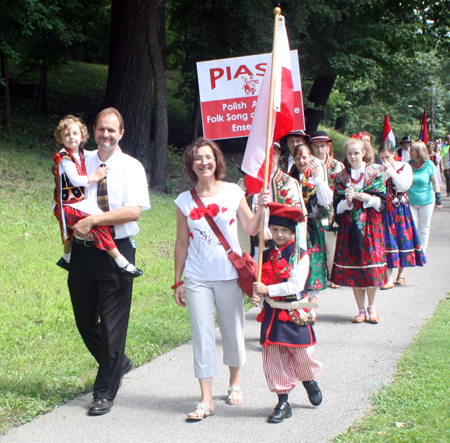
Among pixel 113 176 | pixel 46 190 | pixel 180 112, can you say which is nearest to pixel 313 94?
pixel 180 112

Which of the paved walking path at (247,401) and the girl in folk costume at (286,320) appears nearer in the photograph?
the paved walking path at (247,401)

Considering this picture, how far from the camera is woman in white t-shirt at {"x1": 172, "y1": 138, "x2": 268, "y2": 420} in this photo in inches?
163

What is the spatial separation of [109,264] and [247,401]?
54.9 inches

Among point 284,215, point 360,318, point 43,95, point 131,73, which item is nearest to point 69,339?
point 284,215

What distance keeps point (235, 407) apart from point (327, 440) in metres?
0.80

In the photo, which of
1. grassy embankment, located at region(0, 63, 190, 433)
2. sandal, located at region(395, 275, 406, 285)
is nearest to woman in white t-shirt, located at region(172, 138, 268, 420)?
grassy embankment, located at region(0, 63, 190, 433)

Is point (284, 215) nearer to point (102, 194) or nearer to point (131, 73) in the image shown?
point (102, 194)

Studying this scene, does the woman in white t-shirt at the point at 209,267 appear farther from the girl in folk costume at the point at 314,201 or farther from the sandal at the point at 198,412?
the girl in folk costume at the point at 314,201

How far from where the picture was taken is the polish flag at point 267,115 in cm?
425

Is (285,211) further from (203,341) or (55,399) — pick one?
(55,399)

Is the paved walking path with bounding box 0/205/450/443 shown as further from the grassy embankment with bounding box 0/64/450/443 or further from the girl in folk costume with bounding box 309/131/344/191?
the girl in folk costume with bounding box 309/131/344/191

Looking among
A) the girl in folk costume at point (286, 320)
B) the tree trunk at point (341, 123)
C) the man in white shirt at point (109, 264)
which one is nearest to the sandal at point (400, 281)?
the girl in folk costume at point (286, 320)

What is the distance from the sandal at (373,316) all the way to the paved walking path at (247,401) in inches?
3.0

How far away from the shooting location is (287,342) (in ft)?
13.3
